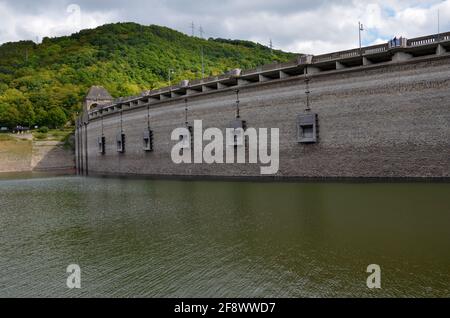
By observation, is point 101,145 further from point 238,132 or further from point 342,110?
point 342,110

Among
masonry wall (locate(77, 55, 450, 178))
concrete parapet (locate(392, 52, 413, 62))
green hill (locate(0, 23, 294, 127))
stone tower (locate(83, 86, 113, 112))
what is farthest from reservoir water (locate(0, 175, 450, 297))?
green hill (locate(0, 23, 294, 127))

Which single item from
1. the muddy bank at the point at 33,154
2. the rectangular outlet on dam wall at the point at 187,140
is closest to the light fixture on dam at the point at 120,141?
the rectangular outlet on dam wall at the point at 187,140

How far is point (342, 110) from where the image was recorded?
2694 centimetres

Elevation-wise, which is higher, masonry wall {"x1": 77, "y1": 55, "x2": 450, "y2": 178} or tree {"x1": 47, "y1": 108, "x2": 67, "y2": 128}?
tree {"x1": 47, "y1": 108, "x2": 67, "y2": 128}

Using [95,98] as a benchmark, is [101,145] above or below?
below

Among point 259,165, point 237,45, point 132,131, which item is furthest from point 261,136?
point 237,45

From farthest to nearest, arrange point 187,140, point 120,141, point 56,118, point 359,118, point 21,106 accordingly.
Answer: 1. point 21,106
2. point 56,118
3. point 120,141
4. point 187,140
5. point 359,118

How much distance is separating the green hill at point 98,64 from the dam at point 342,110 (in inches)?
1941

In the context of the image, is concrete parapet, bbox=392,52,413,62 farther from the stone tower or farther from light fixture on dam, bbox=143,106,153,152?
the stone tower

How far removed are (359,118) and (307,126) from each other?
3729 millimetres

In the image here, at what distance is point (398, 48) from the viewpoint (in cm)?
2436

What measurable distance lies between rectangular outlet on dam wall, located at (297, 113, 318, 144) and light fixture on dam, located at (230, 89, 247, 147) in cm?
530

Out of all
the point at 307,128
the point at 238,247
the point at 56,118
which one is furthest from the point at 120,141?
the point at 238,247

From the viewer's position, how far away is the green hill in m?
80.9
